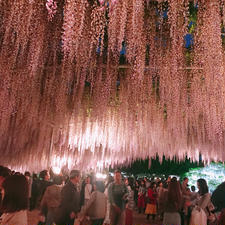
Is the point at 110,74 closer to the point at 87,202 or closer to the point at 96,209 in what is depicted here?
the point at 87,202

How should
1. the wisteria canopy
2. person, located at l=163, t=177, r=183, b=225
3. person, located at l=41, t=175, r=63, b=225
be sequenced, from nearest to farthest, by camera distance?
1. the wisteria canopy
2. person, located at l=163, t=177, r=183, b=225
3. person, located at l=41, t=175, r=63, b=225

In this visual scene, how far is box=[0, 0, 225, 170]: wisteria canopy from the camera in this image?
3.30 m

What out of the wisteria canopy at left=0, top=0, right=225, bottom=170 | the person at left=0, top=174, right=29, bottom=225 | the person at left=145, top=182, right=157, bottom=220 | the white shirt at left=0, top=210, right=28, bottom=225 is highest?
the wisteria canopy at left=0, top=0, right=225, bottom=170

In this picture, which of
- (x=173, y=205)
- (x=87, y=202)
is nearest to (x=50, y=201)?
(x=87, y=202)

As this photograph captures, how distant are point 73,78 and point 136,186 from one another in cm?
747

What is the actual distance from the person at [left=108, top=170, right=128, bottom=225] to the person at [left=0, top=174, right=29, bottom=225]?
2303 mm

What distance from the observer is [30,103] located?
6094 millimetres

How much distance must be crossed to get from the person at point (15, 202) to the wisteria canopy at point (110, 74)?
170 centimetres

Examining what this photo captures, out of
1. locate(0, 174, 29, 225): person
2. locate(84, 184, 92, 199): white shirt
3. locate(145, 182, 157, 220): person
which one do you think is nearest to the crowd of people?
locate(0, 174, 29, 225): person

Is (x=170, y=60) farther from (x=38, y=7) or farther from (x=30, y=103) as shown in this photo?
(x=30, y=103)

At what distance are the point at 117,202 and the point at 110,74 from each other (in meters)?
2.46

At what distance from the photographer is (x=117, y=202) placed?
4.38 meters

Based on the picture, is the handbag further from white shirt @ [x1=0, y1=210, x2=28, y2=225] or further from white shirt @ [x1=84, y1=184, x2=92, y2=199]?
white shirt @ [x1=84, y1=184, x2=92, y2=199]

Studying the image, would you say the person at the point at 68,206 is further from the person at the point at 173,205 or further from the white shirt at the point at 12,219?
the person at the point at 173,205
